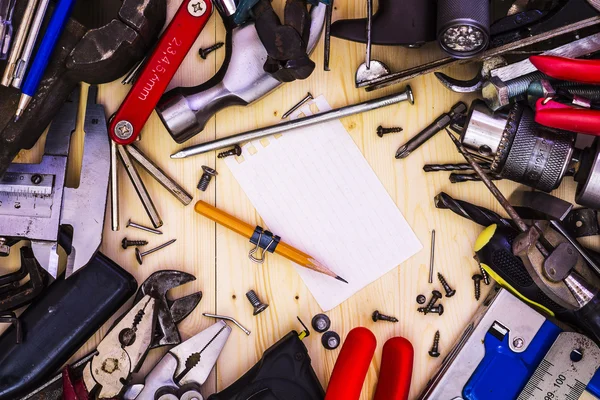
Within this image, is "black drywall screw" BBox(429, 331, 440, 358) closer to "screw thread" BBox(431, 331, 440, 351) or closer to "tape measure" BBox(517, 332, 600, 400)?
"screw thread" BBox(431, 331, 440, 351)

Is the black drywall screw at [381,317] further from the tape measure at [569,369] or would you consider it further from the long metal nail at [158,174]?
the long metal nail at [158,174]

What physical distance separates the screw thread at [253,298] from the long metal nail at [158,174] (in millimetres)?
238

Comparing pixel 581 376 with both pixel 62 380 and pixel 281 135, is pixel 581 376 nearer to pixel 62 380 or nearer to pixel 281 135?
pixel 281 135

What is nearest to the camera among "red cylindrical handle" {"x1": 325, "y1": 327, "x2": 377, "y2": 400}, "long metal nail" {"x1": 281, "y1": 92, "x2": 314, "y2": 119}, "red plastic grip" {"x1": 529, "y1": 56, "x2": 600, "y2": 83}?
"red plastic grip" {"x1": 529, "y1": 56, "x2": 600, "y2": 83}

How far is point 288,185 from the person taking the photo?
4.43ft

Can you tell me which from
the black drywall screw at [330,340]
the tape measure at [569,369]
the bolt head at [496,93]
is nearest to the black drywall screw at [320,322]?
the black drywall screw at [330,340]

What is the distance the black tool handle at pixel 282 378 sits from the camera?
1.27 metres

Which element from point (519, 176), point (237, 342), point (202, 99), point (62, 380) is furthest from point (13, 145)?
point (519, 176)

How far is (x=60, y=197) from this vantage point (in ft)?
4.18

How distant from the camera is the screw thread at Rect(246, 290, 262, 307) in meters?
1.32

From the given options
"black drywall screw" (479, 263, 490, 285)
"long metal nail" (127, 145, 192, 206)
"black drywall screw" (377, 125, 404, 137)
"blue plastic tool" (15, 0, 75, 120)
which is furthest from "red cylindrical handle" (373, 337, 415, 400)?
"blue plastic tool" (15, 0, 75, 120)

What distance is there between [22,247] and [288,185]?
0.57 meters

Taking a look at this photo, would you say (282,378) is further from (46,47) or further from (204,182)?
(46,47)

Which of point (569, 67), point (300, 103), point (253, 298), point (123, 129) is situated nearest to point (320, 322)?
point (253, 298)
